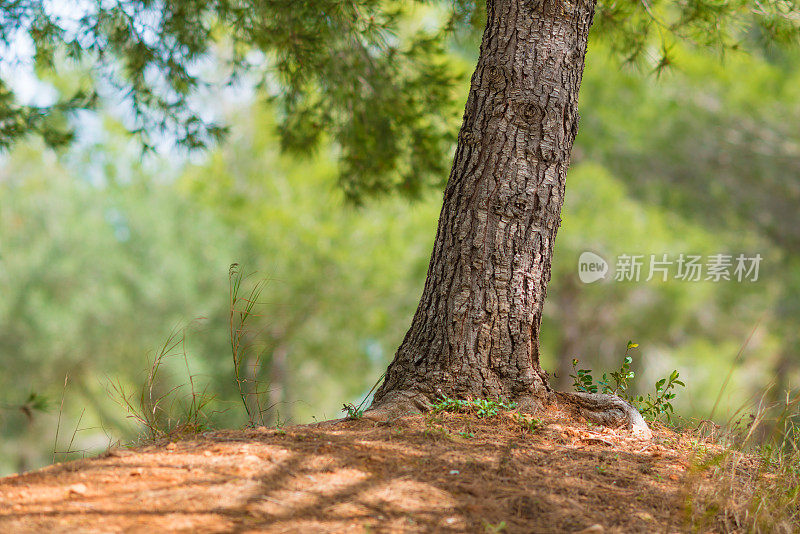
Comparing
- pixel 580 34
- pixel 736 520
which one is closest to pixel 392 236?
pixel 580 34

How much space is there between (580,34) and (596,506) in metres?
2.04

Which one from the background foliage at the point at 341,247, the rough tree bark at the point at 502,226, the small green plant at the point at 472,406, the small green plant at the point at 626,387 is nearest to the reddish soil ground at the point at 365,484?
the small green plant at the point at 472,406

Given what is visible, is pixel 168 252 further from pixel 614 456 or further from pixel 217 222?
pixel 614 456

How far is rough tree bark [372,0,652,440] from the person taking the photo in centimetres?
268

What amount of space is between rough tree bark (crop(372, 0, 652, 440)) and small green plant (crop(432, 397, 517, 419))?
0.05 meters

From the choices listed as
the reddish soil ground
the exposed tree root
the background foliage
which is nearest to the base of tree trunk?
the exposed tree root

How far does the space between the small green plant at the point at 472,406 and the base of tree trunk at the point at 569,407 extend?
0.15 feet

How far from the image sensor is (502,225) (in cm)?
271

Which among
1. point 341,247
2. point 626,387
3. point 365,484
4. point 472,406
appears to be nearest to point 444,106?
point 626,387

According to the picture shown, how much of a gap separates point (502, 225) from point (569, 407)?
0.87 metres

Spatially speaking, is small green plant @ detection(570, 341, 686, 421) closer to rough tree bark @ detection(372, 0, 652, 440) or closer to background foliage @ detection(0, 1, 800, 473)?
rough tree bark @ detection(372, 0, 652, 440)

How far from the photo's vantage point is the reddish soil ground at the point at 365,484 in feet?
5.52

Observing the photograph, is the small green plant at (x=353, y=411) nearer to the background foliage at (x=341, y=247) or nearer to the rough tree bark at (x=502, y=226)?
the rough tree bark at (x=502, y=226)

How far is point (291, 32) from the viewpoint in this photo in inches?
157
